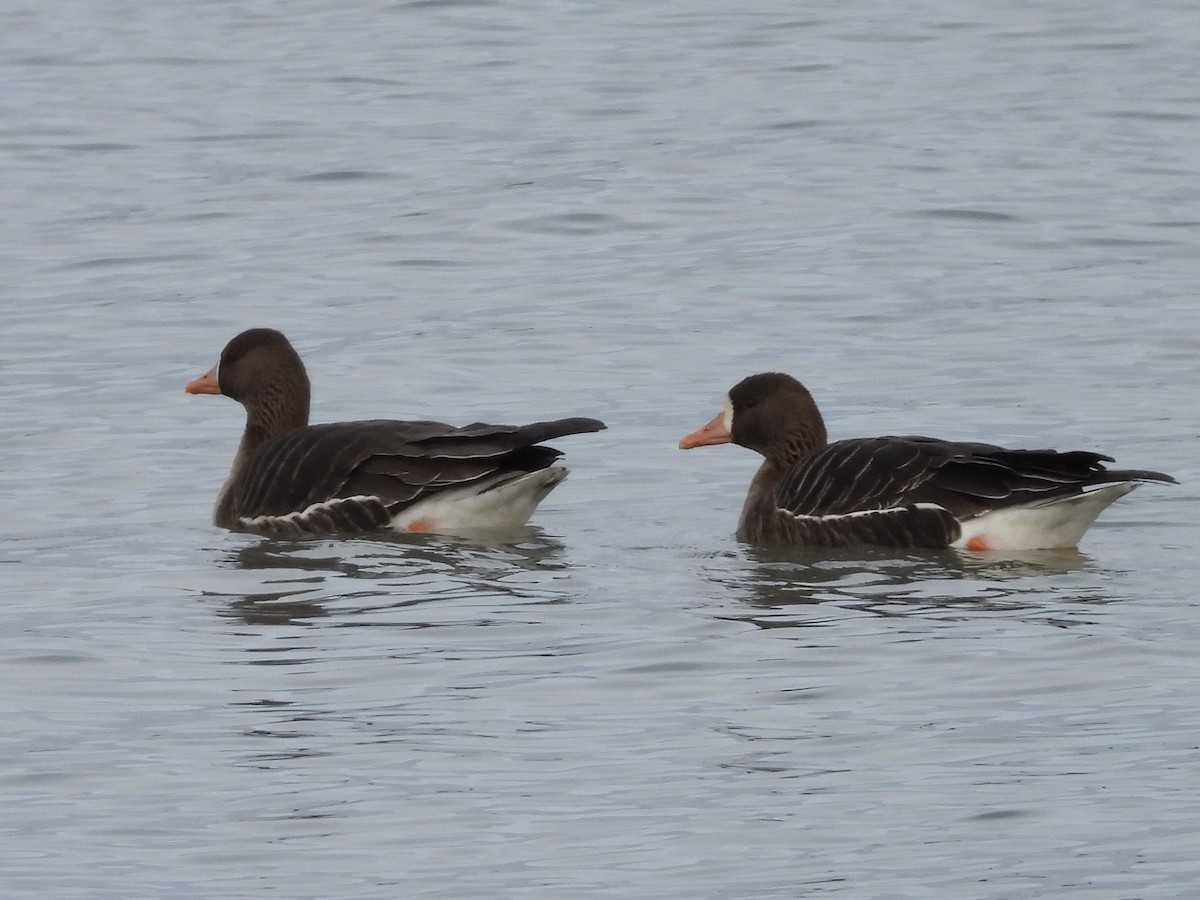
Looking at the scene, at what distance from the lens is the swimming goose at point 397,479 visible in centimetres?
1303

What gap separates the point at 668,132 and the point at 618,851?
2023 cm

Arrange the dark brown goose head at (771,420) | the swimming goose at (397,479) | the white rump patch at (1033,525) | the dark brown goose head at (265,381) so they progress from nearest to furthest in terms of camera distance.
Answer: the white rump patch at (1033,525) → the swimming goose at (397,479) → the dark brown goose head at (771,420) → the dark brown goose head at (265,381)

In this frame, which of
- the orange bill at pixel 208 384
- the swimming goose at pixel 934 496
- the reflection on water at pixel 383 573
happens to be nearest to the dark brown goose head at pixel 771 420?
the swimming goose at pixel 934 496

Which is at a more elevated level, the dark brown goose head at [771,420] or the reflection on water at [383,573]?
the dark brown goose head at [771,420]

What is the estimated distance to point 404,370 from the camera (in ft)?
59.1

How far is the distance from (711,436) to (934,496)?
1.74m

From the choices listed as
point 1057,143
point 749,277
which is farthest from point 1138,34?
point 749,277

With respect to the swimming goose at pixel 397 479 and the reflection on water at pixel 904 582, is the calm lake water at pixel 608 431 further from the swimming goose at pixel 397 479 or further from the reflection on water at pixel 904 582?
the swimming goose at pixel 397 479

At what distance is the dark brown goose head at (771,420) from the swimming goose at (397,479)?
1074 mm

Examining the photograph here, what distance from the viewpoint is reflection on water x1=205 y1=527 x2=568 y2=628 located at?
11.4 metres

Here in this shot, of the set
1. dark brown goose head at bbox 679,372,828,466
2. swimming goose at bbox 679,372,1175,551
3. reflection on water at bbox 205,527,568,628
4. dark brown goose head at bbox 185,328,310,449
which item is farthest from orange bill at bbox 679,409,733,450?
dark brown goose head at bbox 185,328,310,449

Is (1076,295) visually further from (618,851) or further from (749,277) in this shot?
(618,851)

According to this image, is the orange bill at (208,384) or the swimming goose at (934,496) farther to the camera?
the orange bill at (208,384)

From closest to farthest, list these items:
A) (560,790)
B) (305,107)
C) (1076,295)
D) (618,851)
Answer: (618,851), (560,790), (1076,295), (305,107)
